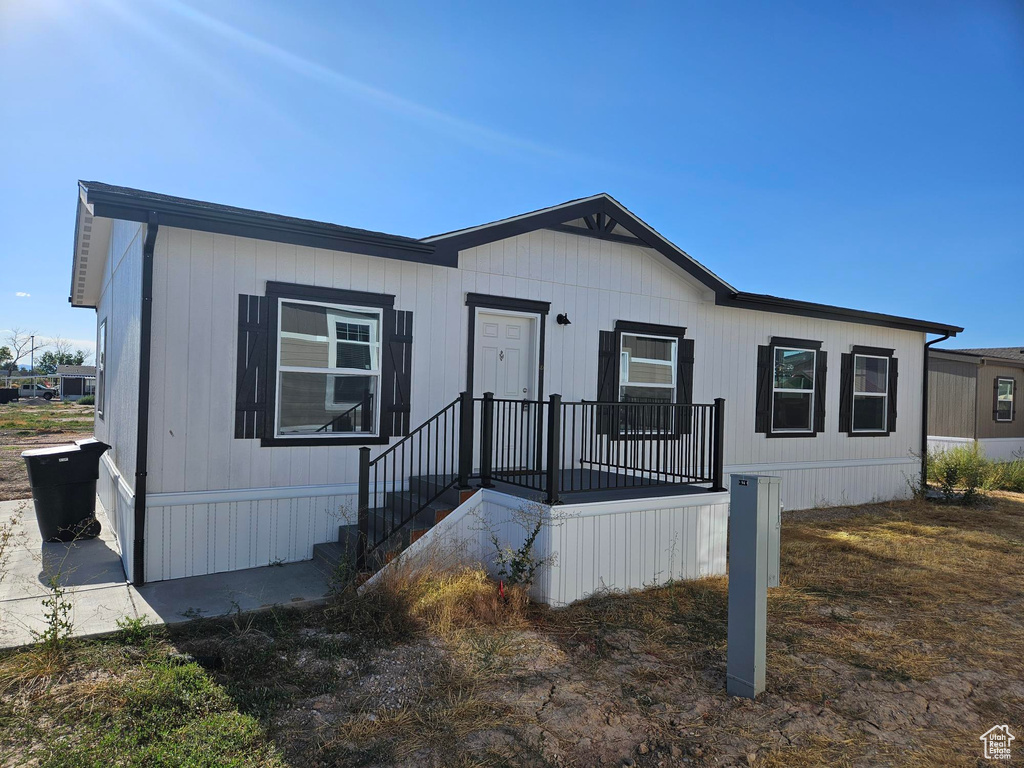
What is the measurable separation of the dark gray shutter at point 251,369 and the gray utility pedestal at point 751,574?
4.04m

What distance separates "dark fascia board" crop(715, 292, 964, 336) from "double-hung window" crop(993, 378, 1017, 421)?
7.79 m

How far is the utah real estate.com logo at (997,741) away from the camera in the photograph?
2699 millimetres

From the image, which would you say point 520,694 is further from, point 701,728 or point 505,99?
point 505,99

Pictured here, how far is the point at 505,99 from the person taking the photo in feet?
33.4

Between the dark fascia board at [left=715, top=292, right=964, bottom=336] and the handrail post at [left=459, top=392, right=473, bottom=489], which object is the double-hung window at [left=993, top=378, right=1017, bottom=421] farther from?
the handrail post at [left=459, top=392, right=473, bottom=489]

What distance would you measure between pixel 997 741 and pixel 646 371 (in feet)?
17.6

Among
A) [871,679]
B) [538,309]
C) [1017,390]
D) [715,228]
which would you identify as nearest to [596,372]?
[538,309]

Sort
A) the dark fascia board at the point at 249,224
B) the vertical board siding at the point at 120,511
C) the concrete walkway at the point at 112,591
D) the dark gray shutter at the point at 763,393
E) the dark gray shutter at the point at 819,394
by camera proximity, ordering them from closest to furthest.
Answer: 1. the concrete walkway at the point at 112,591
2. the dark fascia board at the point at 249,224
3. the vertical board siding at the point at 120,511
4. the dark gray shutter at the point at 763,393
5. the dark gray shutter at the point at 819,394

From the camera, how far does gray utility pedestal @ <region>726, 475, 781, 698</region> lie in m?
3.20

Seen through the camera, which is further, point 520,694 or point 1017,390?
point 1017,390

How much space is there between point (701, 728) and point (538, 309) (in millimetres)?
4816

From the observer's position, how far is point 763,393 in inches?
348

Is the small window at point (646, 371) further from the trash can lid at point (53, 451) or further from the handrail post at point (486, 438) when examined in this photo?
the trash can lid at point (53, 451)

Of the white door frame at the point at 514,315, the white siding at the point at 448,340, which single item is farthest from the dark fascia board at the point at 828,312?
the white door frame at the point at 514,315
